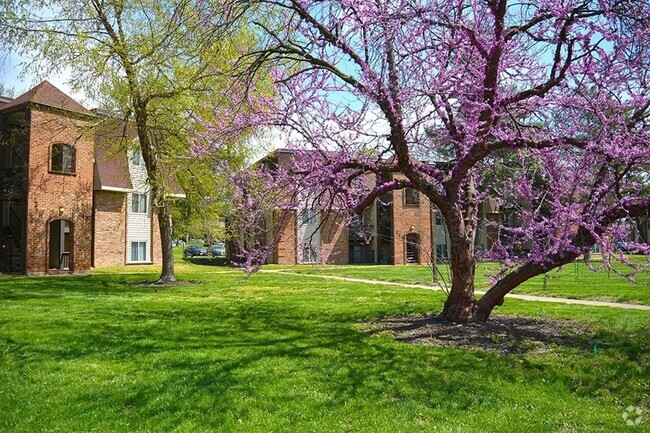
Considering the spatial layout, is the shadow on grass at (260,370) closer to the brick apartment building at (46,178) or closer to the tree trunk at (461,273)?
the tree trunk at (461,273)

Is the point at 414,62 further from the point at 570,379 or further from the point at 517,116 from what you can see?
the point at 570,379

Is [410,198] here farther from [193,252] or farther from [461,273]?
[461,273]

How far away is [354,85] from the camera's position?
789cm

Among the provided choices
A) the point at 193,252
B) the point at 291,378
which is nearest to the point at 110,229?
the point at 193,252

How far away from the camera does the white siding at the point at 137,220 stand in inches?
1189

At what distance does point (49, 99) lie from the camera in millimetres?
21406

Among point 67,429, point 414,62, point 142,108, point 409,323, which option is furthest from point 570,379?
point 142,108

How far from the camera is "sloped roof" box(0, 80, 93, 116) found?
68.0 feet

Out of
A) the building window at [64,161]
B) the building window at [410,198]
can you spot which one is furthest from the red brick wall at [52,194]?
the building window at [410,198]

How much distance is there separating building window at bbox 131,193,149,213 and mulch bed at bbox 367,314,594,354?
2391 cm

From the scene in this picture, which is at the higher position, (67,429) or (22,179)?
(22,179)

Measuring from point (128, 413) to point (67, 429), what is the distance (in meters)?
0.52

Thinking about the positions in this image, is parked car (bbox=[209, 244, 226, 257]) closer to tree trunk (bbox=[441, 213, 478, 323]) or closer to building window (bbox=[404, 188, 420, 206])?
building window (bbox=[404, 188, 420, 206])

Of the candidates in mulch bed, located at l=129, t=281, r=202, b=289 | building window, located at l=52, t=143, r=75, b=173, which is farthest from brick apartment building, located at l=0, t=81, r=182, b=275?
mulch bed, located at l=129, t=281, r=202, b=289
